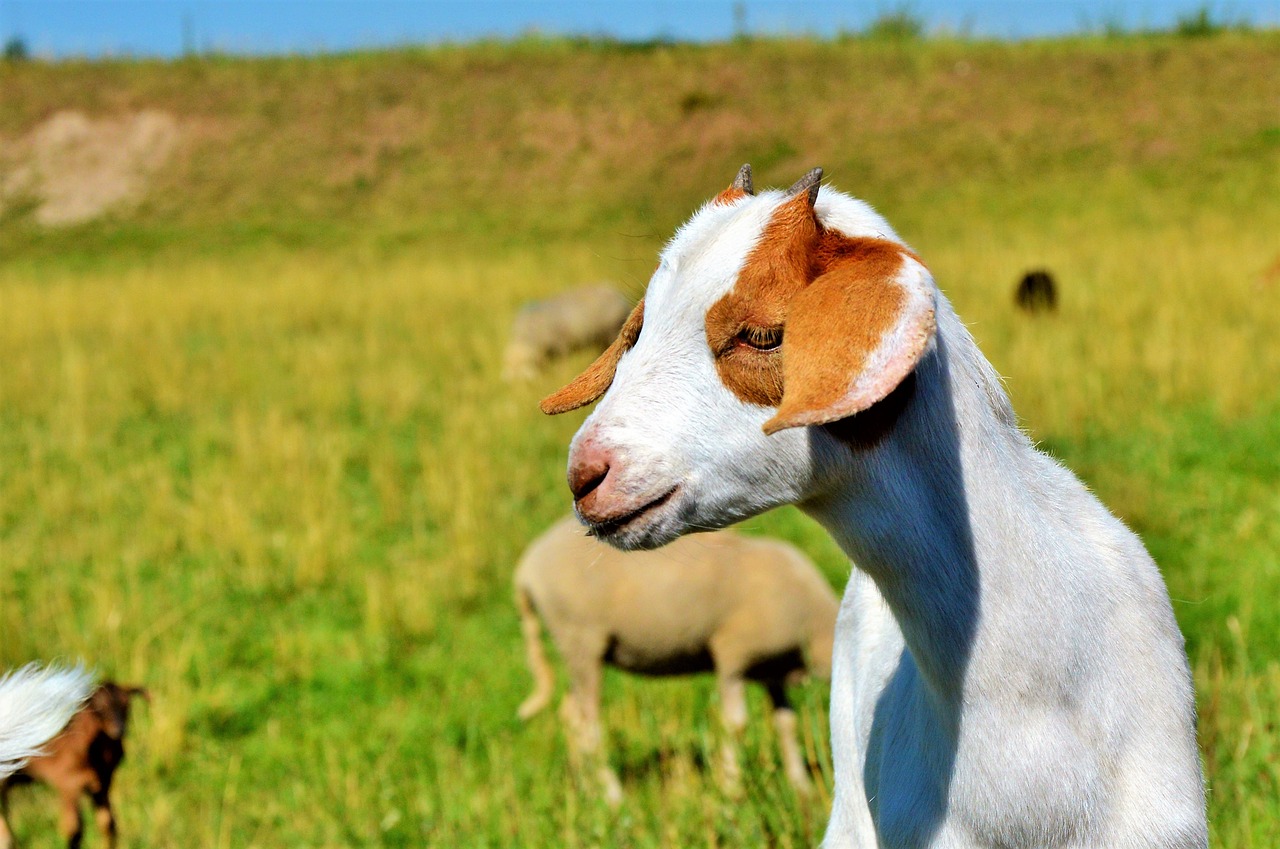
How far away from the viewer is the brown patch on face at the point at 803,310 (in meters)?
1.58

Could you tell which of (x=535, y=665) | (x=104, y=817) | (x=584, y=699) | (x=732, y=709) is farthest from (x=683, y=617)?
(x=104, y=817)

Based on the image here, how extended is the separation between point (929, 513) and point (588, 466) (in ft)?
1.71

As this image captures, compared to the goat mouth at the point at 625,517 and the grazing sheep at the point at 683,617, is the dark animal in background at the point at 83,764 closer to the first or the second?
the grazing sheep at the point at 683,617

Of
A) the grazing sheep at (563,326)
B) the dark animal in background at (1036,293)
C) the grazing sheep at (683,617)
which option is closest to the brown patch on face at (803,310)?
the grazing sheep at (683,617)

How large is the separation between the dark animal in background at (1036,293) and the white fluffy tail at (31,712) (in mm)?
11649

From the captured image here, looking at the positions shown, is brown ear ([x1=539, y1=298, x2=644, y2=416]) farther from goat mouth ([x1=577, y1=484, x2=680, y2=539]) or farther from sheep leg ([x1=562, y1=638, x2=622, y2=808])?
sheep leg ([x1=562, y1=638, x2=622, y2=808])

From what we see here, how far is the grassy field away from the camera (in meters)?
4.67

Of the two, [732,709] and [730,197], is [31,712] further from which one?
[732,709]

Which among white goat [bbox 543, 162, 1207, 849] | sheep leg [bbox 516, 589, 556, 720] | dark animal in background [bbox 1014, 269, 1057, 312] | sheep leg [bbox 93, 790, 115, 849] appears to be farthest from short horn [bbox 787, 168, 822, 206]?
dark animal in background [bbox 1014, 269, 1057, 312]

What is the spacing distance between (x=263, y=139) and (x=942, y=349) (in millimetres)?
33479

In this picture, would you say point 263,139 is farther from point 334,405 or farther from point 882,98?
point 334,405

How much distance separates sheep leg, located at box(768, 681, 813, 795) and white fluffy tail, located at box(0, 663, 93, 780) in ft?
7.43

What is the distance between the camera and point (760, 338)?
178 cm

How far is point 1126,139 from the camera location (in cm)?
2523
